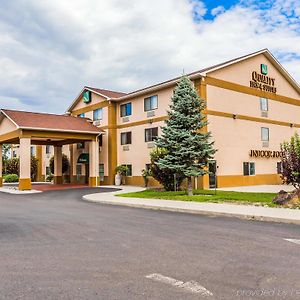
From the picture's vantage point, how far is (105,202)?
17922 millimetres

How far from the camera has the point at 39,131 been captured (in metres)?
28.8

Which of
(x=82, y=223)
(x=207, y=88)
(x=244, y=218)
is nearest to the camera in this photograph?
(x=82, y=223)

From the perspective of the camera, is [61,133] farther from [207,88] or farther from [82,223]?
[82,223]

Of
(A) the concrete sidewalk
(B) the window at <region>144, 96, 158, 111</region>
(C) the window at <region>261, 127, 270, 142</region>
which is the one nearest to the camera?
(A) the concrete sidewalk

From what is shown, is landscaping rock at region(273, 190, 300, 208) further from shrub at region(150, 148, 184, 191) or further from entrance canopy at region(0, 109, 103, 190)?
entrance canopy at region(0, 109, 103, 190)

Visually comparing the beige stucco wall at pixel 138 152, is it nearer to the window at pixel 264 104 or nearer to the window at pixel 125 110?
the window at pixel 125 110

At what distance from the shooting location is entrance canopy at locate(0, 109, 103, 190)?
27.8 metres

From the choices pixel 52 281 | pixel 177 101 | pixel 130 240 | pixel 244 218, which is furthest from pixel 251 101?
pixel 52 281

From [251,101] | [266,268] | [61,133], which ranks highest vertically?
[251,101]

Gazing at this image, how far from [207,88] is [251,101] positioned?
19.4 feet

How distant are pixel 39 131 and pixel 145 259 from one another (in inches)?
956

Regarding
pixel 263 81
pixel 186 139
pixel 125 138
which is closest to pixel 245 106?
pixel 263 81

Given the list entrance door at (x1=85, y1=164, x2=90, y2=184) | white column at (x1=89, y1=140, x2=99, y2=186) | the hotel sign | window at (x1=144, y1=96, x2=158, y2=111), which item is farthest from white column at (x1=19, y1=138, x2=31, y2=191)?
the hotel sign

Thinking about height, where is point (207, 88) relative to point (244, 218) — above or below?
above
